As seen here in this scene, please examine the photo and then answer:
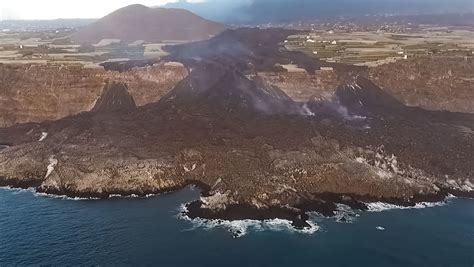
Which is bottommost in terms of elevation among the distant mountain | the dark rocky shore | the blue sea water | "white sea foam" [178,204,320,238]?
the blue sea water

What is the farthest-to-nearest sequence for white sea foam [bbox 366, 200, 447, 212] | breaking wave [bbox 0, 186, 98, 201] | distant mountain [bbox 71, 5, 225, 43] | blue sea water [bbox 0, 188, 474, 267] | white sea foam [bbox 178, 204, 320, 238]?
distant mountain [bbox 71, 5, 225, 43], breaking wave [bbox 0, 186, 98, 201], white sea foam [bbox 366, 200, 447, 212], white sea foam [bbox 178, 204, 320, 238], blue sea water [bbox 0, 188, 474, 267]

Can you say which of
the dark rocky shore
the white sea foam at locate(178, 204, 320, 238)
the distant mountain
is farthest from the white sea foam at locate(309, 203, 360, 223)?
the distant mountain

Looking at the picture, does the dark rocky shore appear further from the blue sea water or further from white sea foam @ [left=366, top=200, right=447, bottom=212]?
the blue sea water

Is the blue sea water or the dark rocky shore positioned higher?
the dark rocky shore

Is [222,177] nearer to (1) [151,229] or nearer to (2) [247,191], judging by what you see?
(2) [247,191]

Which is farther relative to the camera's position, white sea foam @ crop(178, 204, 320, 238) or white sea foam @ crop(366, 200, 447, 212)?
white sea foam @ crop(366, 200, 447, 212)

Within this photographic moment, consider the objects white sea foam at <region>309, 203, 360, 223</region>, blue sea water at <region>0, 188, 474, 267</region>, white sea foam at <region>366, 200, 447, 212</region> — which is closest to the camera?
blue sea water at <region>0, 188, 474, 267</region>

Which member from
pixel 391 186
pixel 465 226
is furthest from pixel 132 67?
pixel 465 226

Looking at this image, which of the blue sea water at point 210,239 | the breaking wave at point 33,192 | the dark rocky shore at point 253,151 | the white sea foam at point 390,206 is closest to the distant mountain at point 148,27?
the dark rocky shore at point 253,151
